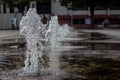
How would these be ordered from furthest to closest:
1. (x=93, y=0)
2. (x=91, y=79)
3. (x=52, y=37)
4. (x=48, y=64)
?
(x=93, y=0) → (x=52, y=37) → (x=48, y=64) → (x=91, y=79)

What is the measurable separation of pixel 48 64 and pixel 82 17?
56623 mm

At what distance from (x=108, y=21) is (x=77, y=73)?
55.3 meters

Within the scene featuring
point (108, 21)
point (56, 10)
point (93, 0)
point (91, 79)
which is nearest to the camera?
point (91, 79)

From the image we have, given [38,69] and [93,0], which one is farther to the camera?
[93,0]

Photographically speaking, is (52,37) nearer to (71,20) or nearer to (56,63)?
(56,63)

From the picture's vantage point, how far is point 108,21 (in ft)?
216

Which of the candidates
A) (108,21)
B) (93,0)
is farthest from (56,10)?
(93,0)

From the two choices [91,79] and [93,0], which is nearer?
[91,79]

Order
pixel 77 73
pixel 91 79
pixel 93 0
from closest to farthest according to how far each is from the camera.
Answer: pixel 91 79 → pixel 77 73 → pixel 93 0

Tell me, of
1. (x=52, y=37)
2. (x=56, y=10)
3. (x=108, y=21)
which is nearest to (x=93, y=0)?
(x=108, y=21)

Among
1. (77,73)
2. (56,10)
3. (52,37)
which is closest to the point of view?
(77,73)

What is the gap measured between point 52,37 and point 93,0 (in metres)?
35.4

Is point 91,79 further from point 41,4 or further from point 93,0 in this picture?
point 41,4

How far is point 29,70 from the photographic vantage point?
11.4 metres
